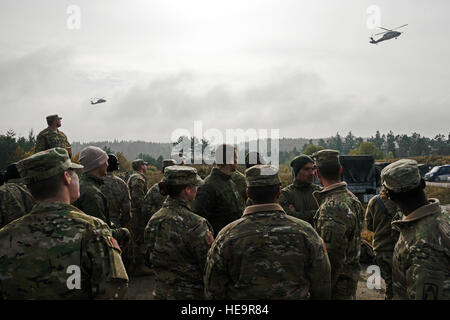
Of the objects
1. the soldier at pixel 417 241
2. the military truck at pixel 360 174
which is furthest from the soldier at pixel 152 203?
the military truck at pixel 360 174

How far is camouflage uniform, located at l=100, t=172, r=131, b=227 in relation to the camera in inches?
232

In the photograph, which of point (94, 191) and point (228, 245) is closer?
point (228, 245)

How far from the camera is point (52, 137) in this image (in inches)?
265

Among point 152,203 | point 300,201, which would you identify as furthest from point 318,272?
point 152,203

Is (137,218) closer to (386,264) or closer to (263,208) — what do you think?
(386,264)

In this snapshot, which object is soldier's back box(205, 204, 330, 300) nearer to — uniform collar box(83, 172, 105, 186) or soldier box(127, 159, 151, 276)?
uniform collar box(83, 172, 105, 186)

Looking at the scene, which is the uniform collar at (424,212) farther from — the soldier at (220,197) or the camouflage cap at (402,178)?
the soldier at (220,197)

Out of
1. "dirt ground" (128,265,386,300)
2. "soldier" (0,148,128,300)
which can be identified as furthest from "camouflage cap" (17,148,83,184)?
"dirt ground" (128,265,386,300)

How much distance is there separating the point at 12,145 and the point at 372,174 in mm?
71933

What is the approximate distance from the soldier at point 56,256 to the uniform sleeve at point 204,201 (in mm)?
2635

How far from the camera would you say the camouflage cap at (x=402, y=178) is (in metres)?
2.74

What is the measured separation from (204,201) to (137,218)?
3458mm

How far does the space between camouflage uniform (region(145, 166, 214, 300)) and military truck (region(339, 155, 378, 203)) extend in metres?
12.7
